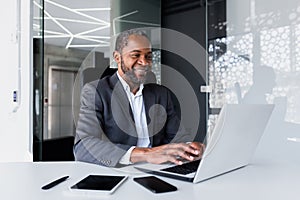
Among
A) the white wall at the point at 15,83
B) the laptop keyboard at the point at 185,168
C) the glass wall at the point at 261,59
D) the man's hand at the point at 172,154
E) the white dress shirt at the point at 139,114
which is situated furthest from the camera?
the white wall at the point at 15,83

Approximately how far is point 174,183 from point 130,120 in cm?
64

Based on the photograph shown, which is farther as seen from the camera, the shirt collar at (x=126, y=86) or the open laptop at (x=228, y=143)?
the shirt collar at (x=126, y=86)

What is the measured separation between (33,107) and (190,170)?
204cm

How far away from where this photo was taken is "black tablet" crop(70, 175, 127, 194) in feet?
2.31

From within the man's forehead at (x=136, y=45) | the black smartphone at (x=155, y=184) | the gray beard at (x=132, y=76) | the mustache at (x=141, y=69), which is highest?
the man's forehead at (x=136, y=45)

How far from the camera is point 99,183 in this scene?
2.53 feet

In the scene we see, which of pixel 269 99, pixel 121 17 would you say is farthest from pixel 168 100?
pixel 121 17

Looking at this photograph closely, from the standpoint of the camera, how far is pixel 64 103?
278 cm

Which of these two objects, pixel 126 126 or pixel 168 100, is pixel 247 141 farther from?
pixel 168 100

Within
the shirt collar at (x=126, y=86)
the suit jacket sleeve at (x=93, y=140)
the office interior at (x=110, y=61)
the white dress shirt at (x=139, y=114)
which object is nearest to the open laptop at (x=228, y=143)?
the suit jacket sleeve at (x=93, y=140)

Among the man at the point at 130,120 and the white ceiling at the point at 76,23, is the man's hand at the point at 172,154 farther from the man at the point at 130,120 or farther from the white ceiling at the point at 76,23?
the white ceiling at the point at 76,23

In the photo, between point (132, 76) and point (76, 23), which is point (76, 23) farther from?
point (132, 76)

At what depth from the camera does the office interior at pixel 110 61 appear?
99.1 inches

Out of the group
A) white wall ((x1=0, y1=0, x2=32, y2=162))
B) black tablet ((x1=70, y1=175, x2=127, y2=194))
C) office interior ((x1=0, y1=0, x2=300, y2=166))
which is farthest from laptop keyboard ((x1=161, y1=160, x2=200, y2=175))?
white wall ((x1=0, y1=0, x2=32, y2=162))
